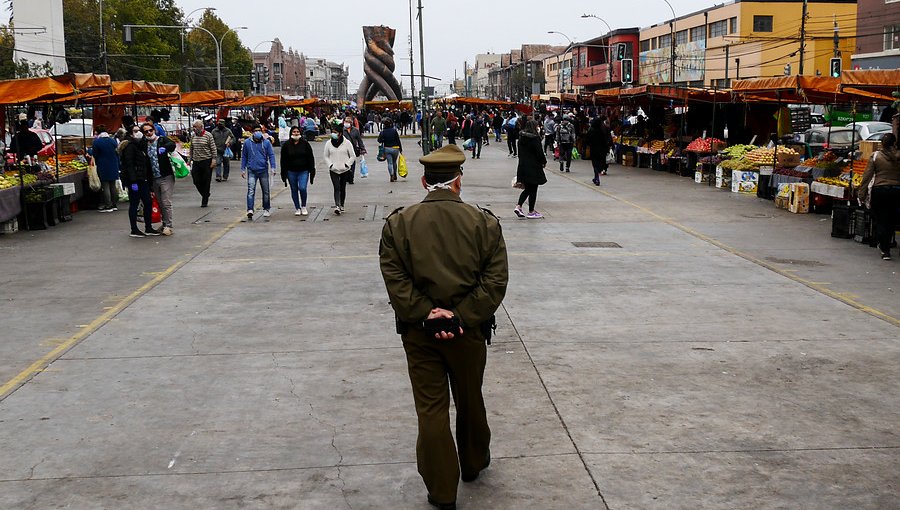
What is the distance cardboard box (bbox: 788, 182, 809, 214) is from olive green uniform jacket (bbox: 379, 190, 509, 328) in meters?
14.7

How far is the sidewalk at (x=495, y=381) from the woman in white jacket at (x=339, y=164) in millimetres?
4426

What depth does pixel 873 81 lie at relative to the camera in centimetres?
1488

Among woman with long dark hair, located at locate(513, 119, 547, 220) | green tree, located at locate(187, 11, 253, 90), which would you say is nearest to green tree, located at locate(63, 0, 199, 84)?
green tree, located at locate(187, 11, 253, 90)

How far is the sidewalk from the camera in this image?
201 inches

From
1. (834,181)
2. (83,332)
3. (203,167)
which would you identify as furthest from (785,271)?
(203,167)

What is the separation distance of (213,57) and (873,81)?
9677 centimetres

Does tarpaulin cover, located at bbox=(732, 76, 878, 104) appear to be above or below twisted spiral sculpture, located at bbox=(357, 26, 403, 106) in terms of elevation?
below

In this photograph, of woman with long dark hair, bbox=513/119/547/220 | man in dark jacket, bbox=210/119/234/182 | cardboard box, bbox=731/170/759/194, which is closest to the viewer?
woman with long dark hair, bbox=513/119/547/220

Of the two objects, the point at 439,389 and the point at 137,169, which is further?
the point at 137,169

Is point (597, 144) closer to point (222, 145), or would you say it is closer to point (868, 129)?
point (868, 129)

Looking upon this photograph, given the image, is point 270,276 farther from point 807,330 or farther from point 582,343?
point 807,330

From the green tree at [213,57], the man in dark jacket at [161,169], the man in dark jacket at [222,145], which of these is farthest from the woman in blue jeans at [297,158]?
the green tree at [213,57]

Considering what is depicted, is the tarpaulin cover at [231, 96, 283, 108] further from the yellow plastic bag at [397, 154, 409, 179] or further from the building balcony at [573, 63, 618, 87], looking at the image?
the building balcony at [573, 63, 618, 87]

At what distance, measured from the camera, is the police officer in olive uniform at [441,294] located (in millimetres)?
4629
